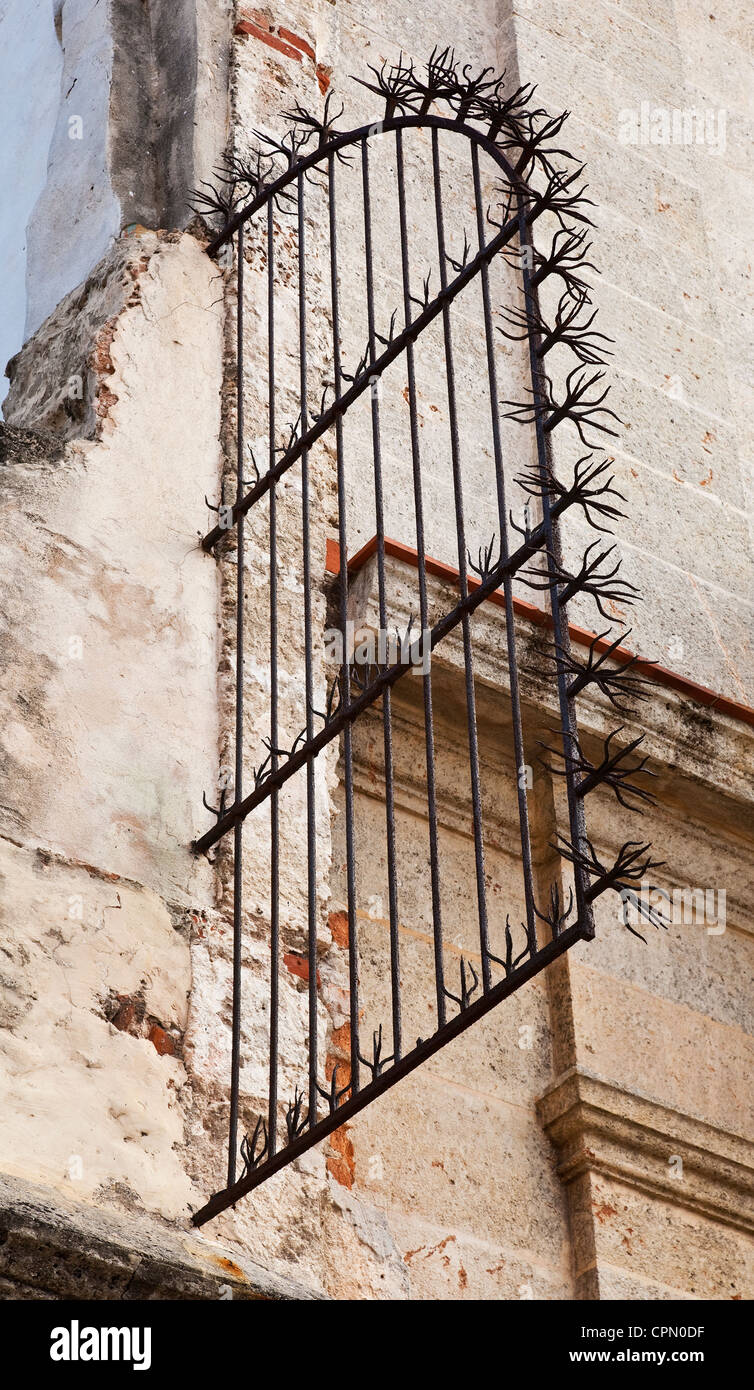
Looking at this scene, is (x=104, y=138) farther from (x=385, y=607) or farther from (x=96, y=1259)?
(x=96, y=1259)

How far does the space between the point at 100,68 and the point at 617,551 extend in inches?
70.3

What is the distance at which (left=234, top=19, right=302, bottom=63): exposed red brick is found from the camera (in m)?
4.50

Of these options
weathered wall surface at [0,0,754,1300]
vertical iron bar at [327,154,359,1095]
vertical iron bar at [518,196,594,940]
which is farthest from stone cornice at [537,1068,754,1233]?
vertical iron bar at [518,196,594,940]

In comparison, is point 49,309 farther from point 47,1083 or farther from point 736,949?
point 736,949

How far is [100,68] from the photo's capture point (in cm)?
447

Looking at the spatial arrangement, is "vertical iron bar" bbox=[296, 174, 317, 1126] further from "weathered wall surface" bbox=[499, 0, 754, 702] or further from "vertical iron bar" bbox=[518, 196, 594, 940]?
"weathered wall surface" bbox=[499, 0, 754, 702]

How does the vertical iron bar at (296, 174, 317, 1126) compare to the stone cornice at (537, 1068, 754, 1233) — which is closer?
the vertical iron bar at (296, 174, 317, 1126)

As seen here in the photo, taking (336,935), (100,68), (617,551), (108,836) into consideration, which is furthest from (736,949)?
(100,68)

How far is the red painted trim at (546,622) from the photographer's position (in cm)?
404

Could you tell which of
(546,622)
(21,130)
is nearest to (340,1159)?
(546,622)

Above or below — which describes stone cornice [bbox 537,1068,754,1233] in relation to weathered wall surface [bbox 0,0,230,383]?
below

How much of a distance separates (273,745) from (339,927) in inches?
20.0

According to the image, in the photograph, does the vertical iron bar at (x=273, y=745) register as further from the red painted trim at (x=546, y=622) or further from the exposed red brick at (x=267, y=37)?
the exposed red brick at (x=267, y=37)

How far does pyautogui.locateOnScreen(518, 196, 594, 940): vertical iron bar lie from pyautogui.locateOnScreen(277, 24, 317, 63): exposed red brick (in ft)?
4.45
